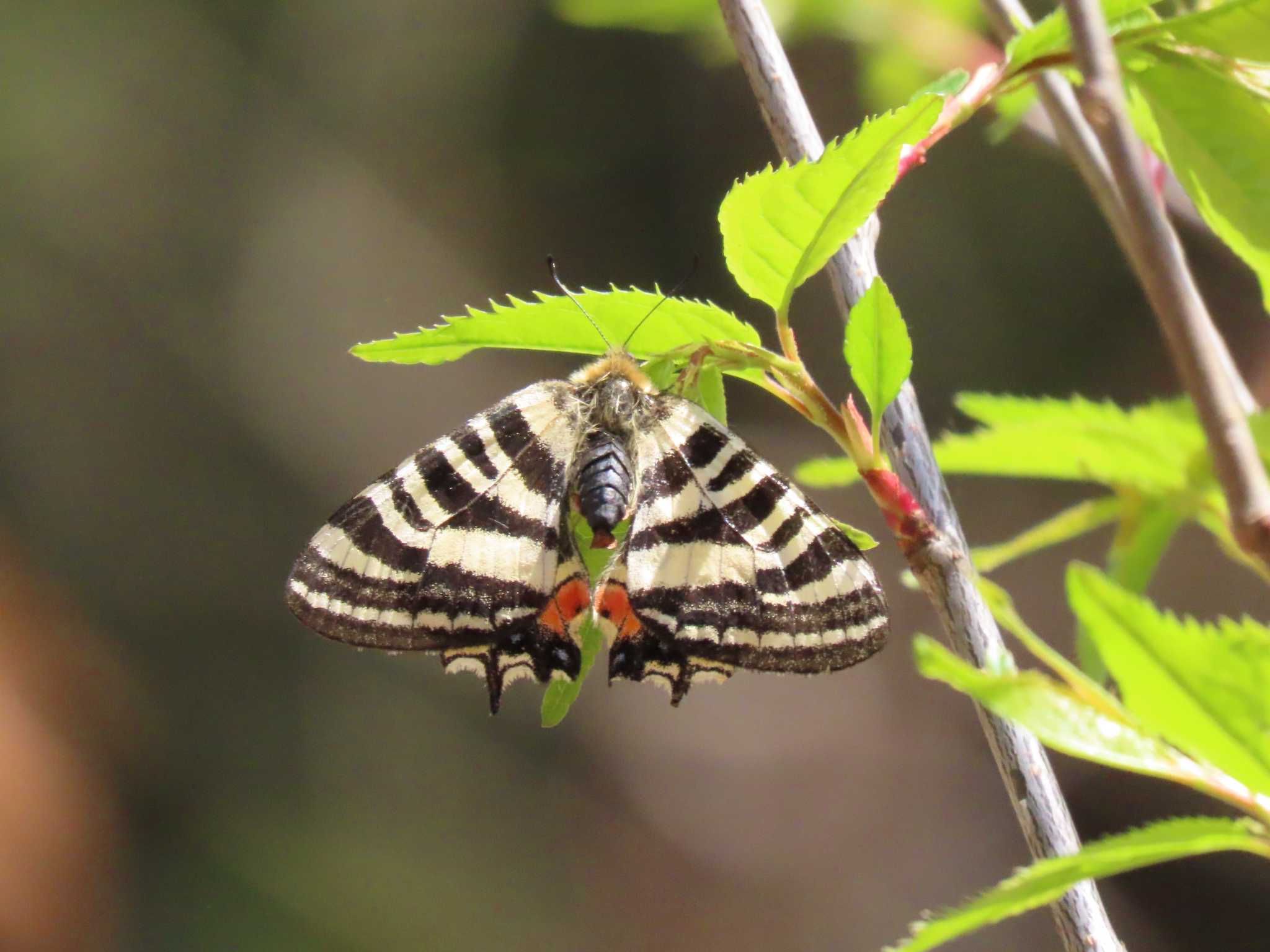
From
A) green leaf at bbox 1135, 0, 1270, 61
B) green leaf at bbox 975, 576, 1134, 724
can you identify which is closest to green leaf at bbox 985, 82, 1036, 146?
green leaf at bbox 1135, 0, 1270, 61

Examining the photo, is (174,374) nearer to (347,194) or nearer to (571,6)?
(347,194)

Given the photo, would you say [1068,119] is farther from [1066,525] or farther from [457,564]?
[457,564]

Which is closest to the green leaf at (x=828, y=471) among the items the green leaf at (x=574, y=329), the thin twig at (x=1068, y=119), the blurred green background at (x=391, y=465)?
the green leaf at (x=574, y=329)

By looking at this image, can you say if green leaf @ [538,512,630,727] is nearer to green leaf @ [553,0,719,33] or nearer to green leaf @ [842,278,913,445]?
green leaf @ [842,278,913,445]

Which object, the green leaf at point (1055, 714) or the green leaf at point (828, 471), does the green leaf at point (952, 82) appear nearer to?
the green leaf at point (828, 471)

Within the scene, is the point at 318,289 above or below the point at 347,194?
below

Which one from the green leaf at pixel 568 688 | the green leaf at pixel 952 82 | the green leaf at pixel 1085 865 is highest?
the green leaf at pixel 952 82

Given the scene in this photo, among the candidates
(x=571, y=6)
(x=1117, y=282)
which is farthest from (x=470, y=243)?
(x=571, y=6)
